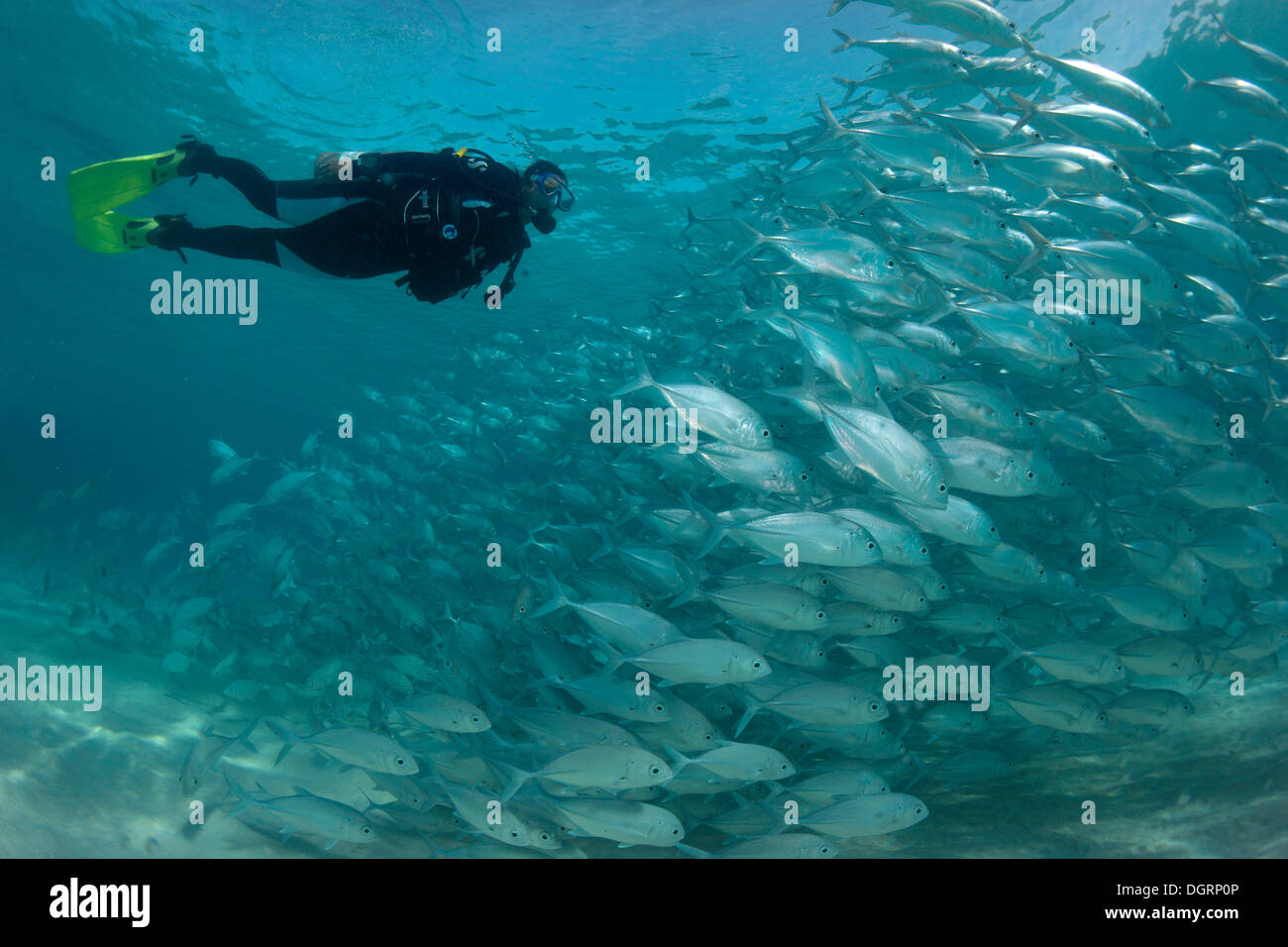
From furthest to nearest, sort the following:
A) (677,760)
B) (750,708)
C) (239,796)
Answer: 1. (239,796)
2. (750,708)
3. (677,760)

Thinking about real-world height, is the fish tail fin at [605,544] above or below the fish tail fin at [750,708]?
above

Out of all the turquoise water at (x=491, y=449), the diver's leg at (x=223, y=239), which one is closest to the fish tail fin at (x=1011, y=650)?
the turquoise water at (x=491, y=449)

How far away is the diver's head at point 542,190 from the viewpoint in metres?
5.70

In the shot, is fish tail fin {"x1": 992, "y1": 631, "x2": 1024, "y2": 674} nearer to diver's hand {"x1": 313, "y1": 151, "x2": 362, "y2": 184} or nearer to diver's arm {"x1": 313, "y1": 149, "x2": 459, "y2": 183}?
diver's arm {"x1": 313, "y1": 149, "x2": 459, "y2": 183}

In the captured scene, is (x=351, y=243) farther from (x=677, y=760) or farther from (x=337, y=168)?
(x=677, y=760)

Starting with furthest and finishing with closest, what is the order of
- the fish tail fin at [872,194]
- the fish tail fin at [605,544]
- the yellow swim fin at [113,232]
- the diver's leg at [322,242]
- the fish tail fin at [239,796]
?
the yellow swim fin at [113,232] < the diver's leg at [322,242] < the fish tail fin at [605,544] < the fish tail fin at [872,194] < the fish tail fin at [239,796]

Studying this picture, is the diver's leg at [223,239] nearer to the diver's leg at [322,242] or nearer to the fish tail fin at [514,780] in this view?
the diver's leg at [322,242]

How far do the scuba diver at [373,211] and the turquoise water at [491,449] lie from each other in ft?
7.40

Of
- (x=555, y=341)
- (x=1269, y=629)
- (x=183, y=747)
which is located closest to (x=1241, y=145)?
(x=1269, y=629)

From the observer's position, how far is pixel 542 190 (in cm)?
570

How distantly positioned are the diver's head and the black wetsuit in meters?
0.11

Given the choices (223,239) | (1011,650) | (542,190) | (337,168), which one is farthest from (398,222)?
(1011,650)

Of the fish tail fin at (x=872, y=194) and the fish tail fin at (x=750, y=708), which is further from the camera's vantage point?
the fish tail fin at (x=872, y=194)

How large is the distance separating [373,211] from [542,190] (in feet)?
4.92
